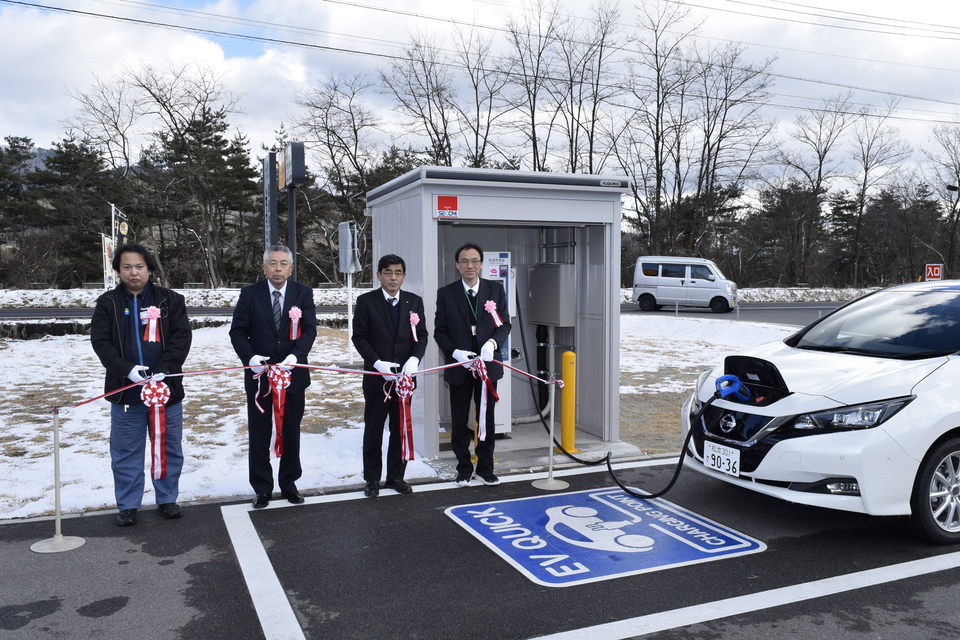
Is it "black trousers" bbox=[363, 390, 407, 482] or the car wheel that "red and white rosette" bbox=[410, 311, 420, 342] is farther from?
the car wheel

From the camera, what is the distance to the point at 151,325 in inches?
177

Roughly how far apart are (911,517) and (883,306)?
1693mm

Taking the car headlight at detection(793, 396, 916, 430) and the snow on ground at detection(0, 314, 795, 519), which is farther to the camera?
the snow on ground at detection(0, 314, 795, 519)

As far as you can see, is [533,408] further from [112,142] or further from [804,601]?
[112,142]

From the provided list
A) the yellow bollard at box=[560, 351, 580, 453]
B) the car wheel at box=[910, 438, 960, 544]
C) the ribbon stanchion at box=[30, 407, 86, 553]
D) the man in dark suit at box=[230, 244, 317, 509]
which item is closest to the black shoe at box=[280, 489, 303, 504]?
the man in dark suit at box=[230, 244, 317, 509]

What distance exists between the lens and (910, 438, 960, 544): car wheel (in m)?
3.91

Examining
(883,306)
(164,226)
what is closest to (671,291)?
(883,306)

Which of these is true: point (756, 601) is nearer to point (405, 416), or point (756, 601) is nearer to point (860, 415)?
point (860, 415)

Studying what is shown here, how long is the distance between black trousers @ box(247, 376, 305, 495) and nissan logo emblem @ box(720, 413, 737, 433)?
2.85 m

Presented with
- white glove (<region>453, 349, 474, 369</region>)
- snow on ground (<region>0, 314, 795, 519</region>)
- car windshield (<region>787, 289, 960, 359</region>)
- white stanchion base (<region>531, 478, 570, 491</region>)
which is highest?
car windshield (<region>787, 289, 960, 359</region>)

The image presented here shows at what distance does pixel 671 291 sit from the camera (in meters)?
26.5

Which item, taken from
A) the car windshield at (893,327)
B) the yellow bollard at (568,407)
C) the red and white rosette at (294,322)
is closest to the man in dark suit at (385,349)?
the red and white rosette at (294,322)

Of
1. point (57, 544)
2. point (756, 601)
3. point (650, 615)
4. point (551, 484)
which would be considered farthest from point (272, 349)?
point (756, 601)

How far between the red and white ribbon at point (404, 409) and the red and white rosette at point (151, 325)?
63.3 inches
